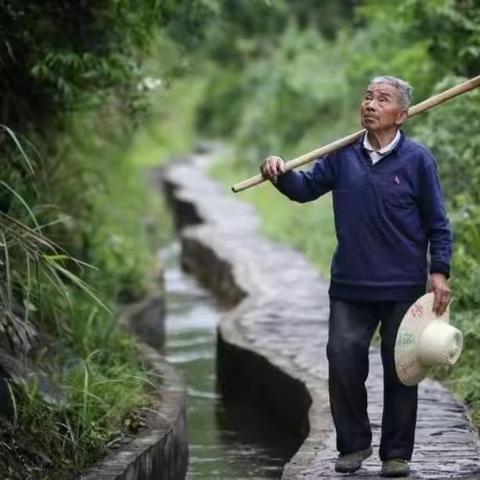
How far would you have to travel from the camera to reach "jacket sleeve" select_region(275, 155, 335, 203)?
607cm

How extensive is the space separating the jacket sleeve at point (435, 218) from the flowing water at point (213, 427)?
2.34 metres

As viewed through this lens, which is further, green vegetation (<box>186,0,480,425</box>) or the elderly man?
green vegetation (<box>186,0,480,425</box>)

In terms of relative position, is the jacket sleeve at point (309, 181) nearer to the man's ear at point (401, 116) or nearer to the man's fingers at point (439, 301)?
the man's ear at point (401, 116)

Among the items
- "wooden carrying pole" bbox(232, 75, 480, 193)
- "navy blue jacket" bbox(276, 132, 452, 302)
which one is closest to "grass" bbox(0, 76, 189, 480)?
"wooden carrying pole" bbox(232, 75, 480, 193)

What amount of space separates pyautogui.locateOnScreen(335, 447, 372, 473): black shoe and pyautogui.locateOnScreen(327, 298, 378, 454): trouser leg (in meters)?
0.14

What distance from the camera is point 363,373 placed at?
609 cm

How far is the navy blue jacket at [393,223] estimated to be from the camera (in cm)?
590

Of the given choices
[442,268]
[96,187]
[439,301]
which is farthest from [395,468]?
[96,187]

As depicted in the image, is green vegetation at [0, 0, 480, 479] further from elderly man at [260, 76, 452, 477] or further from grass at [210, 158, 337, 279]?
elderly man at [260, 76, 452, 477]

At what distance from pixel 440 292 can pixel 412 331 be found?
202mm

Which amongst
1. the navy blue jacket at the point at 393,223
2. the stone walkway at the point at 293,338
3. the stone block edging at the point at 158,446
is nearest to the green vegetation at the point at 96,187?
the stone block edging at the point at 158,446

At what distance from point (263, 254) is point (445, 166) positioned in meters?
4.95

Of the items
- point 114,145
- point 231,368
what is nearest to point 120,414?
point 231,368

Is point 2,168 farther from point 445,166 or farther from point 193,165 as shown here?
point 193,165
